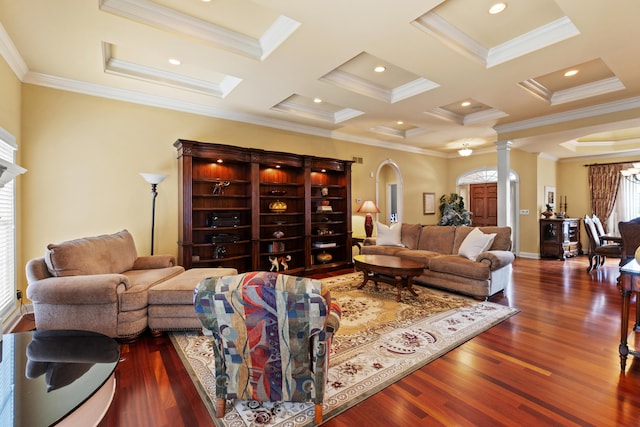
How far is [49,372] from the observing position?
53.6 inches

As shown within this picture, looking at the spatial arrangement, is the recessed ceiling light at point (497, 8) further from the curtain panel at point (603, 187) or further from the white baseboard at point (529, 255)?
the curtain panel at point (603, 187)

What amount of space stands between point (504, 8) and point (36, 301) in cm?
493

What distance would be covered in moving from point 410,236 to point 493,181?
4444 mm

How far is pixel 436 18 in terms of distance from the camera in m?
2.85

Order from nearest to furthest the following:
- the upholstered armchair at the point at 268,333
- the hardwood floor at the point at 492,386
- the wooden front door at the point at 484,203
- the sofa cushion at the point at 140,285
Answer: the upholstered armchair at the point at 268,333, the hardwood floor at the point at 492,386, the sofa cushion at the point at 140,285, the wooden front door at the point at 484,203

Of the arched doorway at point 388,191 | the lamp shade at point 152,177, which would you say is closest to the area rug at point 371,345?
the lamp shade at point 152,177

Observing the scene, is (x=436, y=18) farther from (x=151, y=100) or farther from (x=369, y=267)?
(x=151, y=100)

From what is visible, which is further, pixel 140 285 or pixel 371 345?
pixel 140 285

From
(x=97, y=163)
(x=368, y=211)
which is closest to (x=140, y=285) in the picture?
(x=97, y=163)

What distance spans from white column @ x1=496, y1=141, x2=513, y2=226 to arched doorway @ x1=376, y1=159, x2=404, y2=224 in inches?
90.5

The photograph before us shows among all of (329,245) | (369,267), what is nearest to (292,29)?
(369,267)

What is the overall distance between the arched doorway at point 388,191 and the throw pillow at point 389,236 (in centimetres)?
155

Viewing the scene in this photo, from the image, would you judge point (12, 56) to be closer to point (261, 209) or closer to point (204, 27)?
point (204, 27)

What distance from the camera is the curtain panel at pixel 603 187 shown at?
754cm
